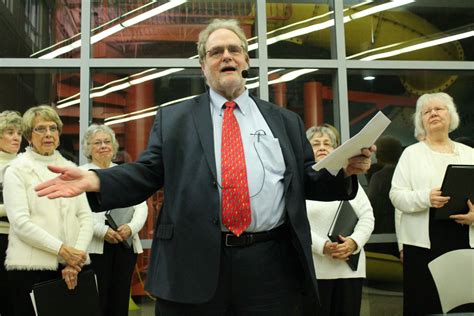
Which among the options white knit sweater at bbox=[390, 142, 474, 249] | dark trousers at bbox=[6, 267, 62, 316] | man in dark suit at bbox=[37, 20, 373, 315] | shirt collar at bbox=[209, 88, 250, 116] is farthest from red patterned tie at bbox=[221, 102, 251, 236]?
white knit sweater at bbox=[390, 142, 474, 249]

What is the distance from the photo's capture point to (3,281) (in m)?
3.12

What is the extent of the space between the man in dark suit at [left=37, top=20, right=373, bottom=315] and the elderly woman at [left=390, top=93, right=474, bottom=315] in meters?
1.64

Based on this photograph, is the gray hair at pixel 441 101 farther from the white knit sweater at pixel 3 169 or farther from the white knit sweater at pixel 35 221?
the white knit sweater at pixel 3 169

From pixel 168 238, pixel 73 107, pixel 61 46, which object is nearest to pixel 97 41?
pixel 61 46

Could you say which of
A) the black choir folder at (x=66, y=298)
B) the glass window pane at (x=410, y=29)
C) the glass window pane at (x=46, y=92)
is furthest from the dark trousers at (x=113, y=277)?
the glass window pane at (x=410, y=29)

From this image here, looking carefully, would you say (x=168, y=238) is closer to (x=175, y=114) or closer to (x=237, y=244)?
(x=237, y=244)

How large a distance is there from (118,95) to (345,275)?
7.76 ft

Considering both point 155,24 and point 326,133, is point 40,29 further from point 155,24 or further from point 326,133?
point 326,133

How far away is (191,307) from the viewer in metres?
1.59

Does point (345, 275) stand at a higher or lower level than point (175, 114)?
lower

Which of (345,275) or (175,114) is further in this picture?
(345,275)

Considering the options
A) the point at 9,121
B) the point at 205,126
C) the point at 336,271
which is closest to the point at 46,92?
the point at 9,121

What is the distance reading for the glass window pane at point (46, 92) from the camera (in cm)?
416

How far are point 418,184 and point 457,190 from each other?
25 cm
